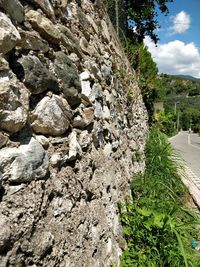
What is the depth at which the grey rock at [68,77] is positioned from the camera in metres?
1.83

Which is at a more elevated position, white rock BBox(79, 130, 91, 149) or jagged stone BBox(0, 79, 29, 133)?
jagged stone BBox(0, 79, 29, 133)

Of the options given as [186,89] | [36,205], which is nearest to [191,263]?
[36,205]

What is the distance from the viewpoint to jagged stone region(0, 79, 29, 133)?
4.25ft

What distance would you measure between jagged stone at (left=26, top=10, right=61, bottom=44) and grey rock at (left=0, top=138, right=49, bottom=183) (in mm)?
657

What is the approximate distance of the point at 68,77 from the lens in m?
1.90

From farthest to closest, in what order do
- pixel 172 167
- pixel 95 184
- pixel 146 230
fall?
pixel 172 167, pixel 146 230, pixel 95 184

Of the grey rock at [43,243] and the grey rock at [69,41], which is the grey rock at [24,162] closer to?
the grey rock at [43,243]

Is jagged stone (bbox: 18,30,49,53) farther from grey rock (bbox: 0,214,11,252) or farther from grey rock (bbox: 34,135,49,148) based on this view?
grey rock (bbox: 0,214,11,252)

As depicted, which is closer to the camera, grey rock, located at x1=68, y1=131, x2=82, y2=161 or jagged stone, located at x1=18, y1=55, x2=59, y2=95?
jagged stone, located at x1=18, y1=55, x2=59, y2=95

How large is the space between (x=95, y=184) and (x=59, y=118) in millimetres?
699

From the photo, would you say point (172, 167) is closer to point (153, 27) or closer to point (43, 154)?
point (43, 154)

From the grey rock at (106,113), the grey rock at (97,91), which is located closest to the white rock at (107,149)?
the grey rock at (106,113)

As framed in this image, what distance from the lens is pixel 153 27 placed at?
1228 centimetres

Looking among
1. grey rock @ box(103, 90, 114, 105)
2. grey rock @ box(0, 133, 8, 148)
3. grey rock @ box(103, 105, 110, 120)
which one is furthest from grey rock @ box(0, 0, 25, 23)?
grey rock @ box(103, 90, 114, 105)
